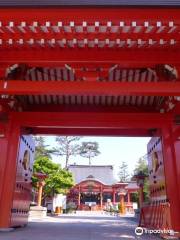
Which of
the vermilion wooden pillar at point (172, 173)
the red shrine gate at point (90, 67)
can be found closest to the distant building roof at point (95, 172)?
the red shrine gate at point (90, 67)

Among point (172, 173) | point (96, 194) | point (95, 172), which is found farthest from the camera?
point (95, 172)

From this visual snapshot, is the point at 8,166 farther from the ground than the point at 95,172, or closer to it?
closer to it

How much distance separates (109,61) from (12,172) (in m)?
4.73

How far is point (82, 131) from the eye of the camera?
1048 centimetres

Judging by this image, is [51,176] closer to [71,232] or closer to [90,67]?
[71,232]

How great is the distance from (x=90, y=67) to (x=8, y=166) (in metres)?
4.31

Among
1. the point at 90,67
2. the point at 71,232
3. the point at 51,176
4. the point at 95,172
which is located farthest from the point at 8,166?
the point at 95,172

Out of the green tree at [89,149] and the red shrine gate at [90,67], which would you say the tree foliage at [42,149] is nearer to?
the green tree at [89,149]

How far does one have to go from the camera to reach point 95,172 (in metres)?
44.0

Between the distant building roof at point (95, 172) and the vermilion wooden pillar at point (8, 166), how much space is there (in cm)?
3351

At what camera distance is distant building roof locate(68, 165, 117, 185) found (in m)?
42.4

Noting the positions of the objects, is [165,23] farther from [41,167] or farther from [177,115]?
[41,167]

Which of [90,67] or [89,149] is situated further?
[89,149]

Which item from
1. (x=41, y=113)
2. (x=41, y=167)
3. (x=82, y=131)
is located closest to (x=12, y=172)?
(x=41, y=113)
